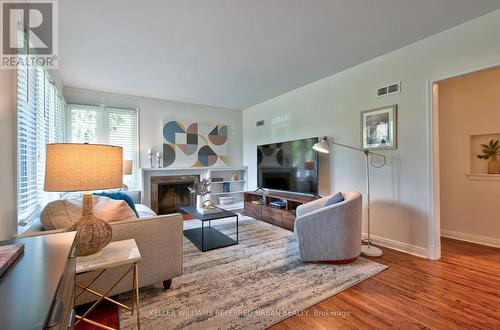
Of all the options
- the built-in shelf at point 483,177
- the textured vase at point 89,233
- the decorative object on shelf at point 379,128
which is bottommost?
the textured vase at point 89,233

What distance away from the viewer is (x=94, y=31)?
7.66ft

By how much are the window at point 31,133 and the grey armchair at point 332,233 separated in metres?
2.58

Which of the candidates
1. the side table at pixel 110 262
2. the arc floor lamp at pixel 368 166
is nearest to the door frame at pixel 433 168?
the arc floor lamp at pixel 368 166

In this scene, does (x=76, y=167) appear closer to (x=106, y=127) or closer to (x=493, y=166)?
(x=106, y=127)

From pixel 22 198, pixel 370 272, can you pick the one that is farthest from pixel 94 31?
pixel 370 272

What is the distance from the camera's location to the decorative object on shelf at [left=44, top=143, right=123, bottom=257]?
1.24 meters

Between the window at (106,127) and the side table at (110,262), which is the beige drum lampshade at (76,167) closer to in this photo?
the side table at (110,262)

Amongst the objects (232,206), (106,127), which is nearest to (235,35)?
(106,127)

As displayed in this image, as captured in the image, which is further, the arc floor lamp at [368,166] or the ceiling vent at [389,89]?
the ceiling vent at [389,89]

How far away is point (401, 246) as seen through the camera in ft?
9.26

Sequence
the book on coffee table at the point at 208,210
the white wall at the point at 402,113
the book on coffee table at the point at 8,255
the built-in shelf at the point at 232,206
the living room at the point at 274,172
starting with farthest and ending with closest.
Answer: the built-in shelf at the point at 232,206
the book on coffee table at the point at 208,210
the white wall at the point at 402,113
the living room at the point at 274,172
the book on coffee table at the point at 8,255

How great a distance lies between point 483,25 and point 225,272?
352 centimetres

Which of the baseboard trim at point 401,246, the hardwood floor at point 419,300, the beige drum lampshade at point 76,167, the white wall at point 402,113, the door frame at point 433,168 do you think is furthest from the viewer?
the baseboard trim at point 401,246

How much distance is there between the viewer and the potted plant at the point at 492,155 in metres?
3.00
